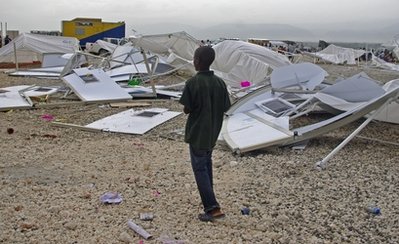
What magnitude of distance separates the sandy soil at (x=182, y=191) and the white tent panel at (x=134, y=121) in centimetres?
53

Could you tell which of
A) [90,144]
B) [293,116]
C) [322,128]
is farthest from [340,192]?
[90,144]

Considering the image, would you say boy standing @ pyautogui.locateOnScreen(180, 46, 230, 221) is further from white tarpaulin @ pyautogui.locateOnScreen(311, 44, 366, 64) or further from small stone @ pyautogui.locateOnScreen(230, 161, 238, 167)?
white tarpaulin @ pyautogui.locateOnScreen(311, 44, 366, 64)

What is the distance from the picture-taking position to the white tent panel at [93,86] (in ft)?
39.5

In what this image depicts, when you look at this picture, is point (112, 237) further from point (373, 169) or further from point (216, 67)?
point (216, 67)

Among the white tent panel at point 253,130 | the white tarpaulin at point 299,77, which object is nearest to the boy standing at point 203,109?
the white tent panel at point 253,130

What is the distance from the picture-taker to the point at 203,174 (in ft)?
13.5

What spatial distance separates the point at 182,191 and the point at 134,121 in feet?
14.8

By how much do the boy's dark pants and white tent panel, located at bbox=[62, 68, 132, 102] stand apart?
8091mm

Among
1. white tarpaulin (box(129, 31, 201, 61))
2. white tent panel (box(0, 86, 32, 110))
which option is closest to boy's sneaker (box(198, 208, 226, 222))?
white tent panel (box(0, 86, 32, 110))

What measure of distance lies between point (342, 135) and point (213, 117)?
14.5ft

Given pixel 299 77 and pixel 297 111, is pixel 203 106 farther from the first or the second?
pixel 299 77

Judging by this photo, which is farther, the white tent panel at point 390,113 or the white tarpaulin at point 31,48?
the white tarpaulin at point 31,48

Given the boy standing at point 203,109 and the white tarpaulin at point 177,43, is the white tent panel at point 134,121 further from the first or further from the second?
the white tarpaulin at point 177,43

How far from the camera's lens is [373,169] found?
607cm
